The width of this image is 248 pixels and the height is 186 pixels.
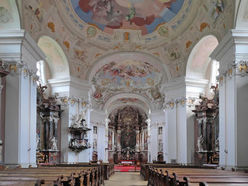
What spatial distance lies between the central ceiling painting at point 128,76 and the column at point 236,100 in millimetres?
12556

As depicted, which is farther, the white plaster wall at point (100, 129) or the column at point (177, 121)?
the white plaster wall at point (100, 129)

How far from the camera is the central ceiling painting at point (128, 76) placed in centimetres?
2608

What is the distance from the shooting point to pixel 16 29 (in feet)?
42.0

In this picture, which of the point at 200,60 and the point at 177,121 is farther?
the point at 177,121

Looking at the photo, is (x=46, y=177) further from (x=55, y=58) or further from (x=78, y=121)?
(x=78, y=121)

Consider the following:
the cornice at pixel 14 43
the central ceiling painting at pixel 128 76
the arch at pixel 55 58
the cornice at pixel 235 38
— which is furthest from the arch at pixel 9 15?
the central ceiling painting at pixel 128 76

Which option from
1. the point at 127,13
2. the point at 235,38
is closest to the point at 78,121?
the point at 127,13

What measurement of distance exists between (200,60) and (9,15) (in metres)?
10.5

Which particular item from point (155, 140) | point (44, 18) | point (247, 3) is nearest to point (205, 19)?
point (247, 3)

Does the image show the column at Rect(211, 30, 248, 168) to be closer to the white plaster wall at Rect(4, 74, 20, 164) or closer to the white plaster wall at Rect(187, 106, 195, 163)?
the white plaster wall at Rect(187, 106, 195, 163)

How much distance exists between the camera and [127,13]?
18891mm

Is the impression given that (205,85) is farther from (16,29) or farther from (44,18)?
(16,29)

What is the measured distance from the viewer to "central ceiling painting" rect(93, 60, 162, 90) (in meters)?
26.1

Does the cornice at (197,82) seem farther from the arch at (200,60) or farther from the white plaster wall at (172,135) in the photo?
the white plaster wall at (172,135)
